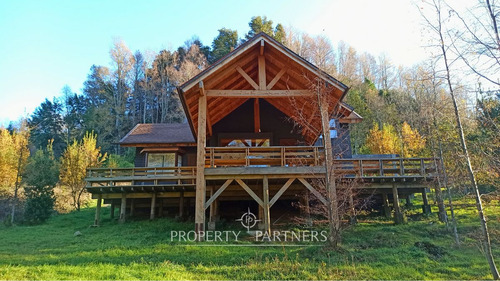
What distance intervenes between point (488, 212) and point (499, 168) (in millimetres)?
10979

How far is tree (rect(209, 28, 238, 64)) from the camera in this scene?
44375 mm

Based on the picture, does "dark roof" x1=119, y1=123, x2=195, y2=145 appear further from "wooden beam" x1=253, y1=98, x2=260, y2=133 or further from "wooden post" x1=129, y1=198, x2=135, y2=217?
"wooden beam" x1=253, y1=98, x2=260, y2=133

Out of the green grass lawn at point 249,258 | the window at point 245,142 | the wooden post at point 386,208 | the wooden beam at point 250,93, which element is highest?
the wooden beam at point 250,93

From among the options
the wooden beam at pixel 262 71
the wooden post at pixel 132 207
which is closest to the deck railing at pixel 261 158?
the wooden beam at pixel 262 71

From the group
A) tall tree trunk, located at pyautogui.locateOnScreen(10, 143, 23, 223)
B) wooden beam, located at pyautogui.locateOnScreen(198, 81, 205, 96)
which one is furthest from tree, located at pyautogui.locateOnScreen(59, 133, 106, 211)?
wooden beam, located at pyautogui.locateOnScreen(198, 81, 205, 96)

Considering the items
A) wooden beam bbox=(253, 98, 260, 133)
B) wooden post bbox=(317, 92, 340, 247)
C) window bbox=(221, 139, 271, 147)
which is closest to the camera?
wooden post bbox=(317, 92, 340, 247)

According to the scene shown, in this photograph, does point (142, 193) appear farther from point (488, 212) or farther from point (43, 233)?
point (488, 212)

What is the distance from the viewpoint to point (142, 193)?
54.2 feet

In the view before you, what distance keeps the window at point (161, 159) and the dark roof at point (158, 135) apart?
98 centimetres

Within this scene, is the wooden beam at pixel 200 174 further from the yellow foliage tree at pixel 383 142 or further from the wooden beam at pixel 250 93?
Result: the yellow foliage tree at pixel 383 142

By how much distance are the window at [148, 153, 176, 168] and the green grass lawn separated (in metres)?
6.87

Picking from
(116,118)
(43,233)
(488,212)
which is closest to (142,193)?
(43,233)

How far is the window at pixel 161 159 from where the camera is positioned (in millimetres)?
18984

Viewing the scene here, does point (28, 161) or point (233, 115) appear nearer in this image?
point (233, 115)
